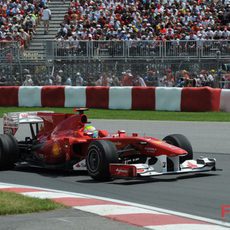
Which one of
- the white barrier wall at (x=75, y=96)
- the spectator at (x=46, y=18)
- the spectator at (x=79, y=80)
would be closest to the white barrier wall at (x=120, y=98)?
the white barrier wall at (x=75, y=96)

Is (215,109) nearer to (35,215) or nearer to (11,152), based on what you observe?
(11,152)

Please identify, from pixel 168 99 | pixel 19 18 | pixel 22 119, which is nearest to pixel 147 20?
pixel 19 18

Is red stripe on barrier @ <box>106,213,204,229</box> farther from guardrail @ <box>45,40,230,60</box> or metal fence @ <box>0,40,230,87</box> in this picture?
guardrail @ <box>45,40,230,60</box>

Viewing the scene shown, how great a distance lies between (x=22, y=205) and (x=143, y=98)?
593 inches

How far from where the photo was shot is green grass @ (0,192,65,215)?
7.32 meters

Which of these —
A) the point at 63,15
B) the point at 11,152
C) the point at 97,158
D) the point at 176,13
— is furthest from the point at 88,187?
the point at 63,15

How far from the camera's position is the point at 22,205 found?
297 inches

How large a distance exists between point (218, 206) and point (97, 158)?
2.49 meters

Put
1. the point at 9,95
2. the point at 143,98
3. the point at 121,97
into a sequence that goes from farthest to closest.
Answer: the point at 9,95
the point at 121,97
the point at 143,98

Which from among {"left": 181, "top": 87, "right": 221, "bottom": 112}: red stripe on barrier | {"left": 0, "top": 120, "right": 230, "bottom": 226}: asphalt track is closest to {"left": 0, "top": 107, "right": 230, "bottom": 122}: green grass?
{"left": 181, "top": 87, "right": 221, "bottom": 112}: red stripe on barrier

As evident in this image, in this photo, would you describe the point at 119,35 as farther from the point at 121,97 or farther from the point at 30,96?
the point at 121,97

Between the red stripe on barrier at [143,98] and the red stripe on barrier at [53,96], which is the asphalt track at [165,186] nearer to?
the red stripe on barrier at [143,98]

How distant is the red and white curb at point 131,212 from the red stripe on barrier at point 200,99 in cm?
1272

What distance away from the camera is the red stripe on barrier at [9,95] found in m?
24.9
